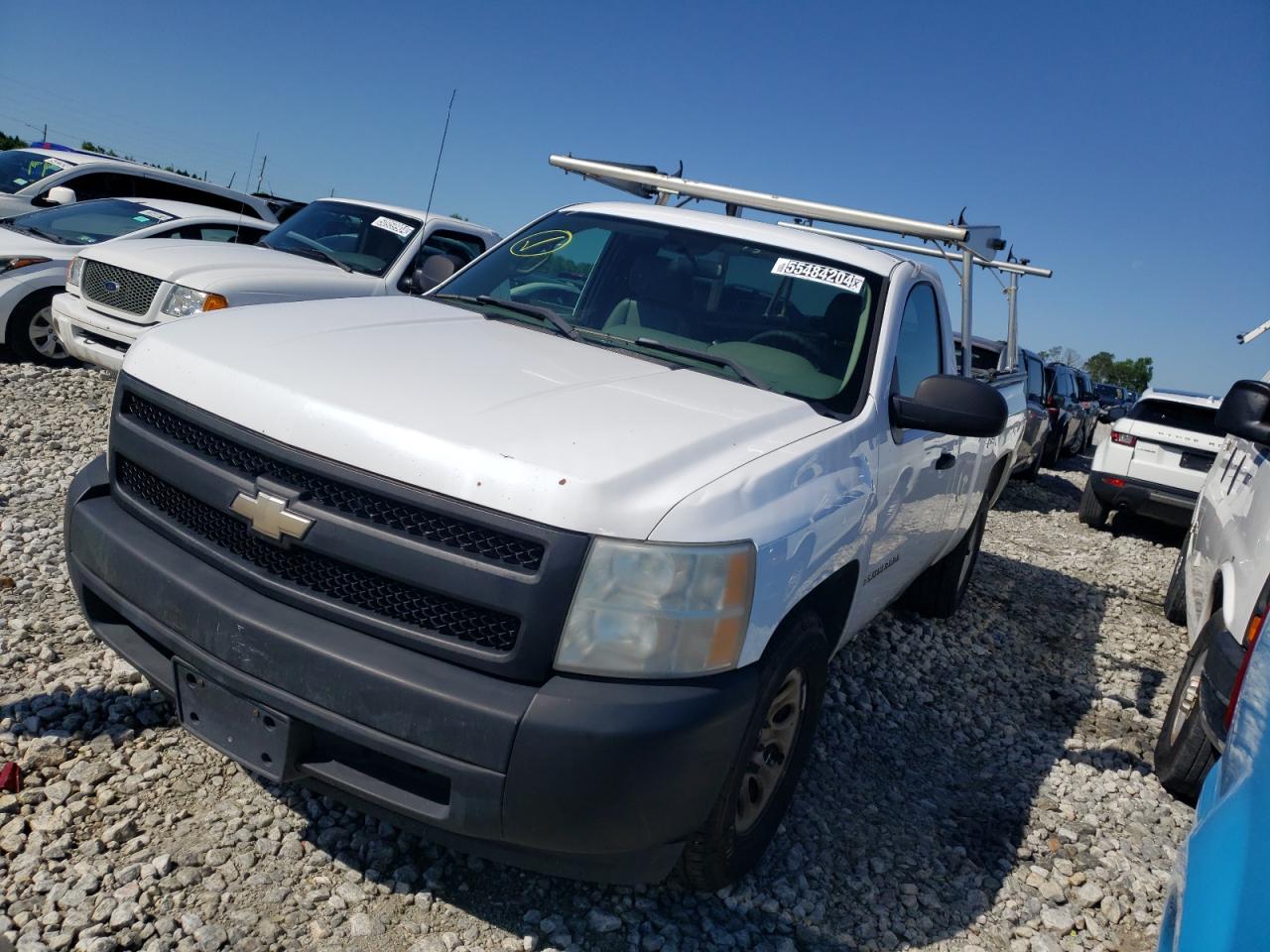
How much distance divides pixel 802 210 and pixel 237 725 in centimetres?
309

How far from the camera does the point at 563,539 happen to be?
2.10m

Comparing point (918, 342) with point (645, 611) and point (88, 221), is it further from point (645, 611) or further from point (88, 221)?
point (88, 221)

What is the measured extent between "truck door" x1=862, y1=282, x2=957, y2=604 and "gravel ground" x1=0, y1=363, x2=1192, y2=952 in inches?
30.5

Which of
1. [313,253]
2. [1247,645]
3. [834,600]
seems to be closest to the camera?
[834,600]

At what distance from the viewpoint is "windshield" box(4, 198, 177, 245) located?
8430 millimetres

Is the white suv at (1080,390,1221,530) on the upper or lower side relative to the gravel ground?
upper

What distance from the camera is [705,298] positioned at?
3.63 meters

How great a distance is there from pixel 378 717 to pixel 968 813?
248 cm

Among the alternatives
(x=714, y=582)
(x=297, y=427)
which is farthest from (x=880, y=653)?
(x=297, y=427)

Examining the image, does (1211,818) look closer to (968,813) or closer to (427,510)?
(427,510)

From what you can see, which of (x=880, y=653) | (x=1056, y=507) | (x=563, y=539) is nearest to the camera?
(x=563, y=539)

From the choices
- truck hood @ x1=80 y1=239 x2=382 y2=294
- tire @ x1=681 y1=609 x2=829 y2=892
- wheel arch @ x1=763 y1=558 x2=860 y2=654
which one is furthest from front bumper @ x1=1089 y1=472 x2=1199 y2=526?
tire @ x1=681 y1=609 x2=829 y2=892

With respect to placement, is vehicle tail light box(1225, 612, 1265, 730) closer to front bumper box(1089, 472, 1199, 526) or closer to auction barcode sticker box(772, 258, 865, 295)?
auction barcode sticker box(772, 258, 865, 295)

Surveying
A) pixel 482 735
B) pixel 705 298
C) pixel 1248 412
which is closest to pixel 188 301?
pixel 705 298
